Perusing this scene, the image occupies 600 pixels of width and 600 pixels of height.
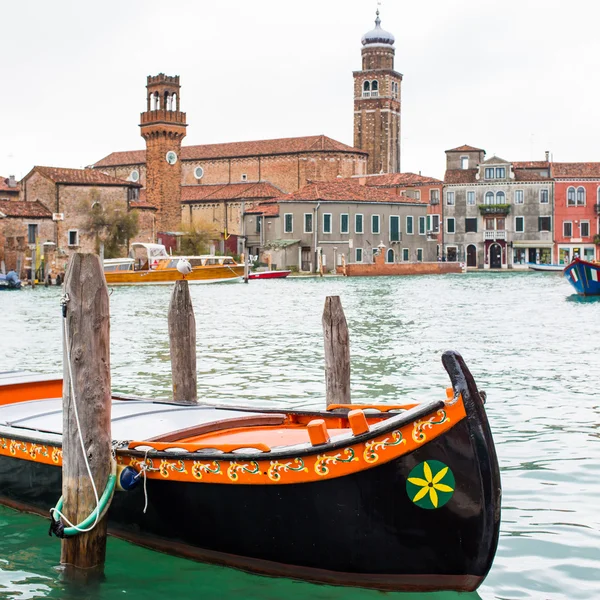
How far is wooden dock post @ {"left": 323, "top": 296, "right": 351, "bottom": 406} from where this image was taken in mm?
7621

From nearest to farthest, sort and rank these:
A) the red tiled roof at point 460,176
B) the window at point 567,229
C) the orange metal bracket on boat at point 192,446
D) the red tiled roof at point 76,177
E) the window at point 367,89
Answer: the orange metal bracket on boat at point 192,446
the red tiled roof at point 76,177
the window at point 567,229
the red tiled roof at point 460,176
the window at point 367,89

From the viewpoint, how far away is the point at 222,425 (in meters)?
6.00

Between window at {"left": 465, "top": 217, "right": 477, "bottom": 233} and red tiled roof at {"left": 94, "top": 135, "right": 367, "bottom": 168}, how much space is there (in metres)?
11.6

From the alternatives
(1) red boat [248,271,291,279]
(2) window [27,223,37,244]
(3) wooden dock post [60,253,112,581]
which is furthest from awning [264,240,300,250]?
(3) wooden dock post [60,253,112,581]

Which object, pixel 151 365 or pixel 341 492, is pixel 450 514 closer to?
pixel 341 492

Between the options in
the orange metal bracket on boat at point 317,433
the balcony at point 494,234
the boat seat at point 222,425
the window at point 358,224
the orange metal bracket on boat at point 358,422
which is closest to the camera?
the orange metal bracket on boat at point 358,422

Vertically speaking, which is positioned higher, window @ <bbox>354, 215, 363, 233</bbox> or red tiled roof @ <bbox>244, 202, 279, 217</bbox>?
red tiled roof @ <bbox>244, 202, 279, 217</bbox>

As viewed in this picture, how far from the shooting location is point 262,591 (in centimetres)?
500

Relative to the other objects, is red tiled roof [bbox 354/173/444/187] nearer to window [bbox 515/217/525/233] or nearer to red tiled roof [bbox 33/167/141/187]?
window [bbox 515/217/525/233]

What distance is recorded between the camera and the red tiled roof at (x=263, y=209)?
58306 millimetres

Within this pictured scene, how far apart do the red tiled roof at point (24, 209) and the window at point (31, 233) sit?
49cm

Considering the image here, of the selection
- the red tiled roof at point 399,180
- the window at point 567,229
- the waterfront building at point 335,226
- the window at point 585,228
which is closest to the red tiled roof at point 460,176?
the red tiled roof at point 399,180

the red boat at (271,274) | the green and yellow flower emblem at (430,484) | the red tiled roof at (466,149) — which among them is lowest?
the green and yellow flower emblem at (430,484)

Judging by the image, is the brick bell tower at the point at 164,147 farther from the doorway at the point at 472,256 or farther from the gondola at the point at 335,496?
the gondola at the point at 335,496
